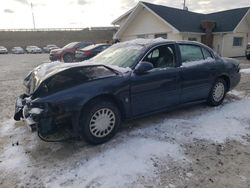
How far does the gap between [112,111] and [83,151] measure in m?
0.77

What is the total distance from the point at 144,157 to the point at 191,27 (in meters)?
18.0

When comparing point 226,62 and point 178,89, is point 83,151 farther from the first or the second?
point 226,62

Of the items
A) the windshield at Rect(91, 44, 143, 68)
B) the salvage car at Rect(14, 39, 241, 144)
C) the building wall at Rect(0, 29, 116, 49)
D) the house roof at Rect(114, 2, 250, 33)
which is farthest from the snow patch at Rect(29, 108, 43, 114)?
the building wall at Rect(0, 29, 116, 49)

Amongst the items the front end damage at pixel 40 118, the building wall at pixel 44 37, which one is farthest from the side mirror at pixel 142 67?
the building wall at pixel 44 37

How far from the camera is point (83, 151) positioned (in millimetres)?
3619

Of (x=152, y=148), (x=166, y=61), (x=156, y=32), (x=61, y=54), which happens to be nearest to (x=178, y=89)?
(x=166, y=61)

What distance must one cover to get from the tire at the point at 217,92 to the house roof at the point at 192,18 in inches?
508

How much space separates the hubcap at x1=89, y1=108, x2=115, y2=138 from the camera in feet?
12.2

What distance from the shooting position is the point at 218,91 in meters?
5.60

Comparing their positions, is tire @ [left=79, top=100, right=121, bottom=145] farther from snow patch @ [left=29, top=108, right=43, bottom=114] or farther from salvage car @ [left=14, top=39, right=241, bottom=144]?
snow patch @ [left=29, top=108, right=43, bottom=114]

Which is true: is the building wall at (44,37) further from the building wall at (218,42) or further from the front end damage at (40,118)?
the front end damage at (40,118)

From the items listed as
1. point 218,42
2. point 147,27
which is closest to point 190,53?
point 147,27

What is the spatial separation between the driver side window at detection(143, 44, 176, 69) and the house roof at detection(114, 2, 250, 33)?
45.5 feet

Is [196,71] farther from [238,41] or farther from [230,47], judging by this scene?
[238,41]
